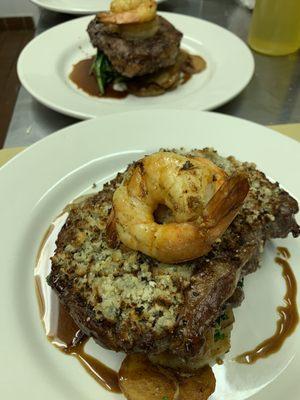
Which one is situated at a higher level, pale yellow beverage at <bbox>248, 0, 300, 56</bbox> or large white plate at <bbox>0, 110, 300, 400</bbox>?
pale yellow beverage at <bbox>248, 0, 300, 56</bbox>

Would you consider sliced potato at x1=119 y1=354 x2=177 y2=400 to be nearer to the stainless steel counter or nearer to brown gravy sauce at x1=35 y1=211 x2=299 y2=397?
brown gravy sauce at x1=35 y1=211 x2=299 y2=397

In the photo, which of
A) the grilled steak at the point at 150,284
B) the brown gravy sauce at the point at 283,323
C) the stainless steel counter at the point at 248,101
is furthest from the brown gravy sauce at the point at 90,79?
the brown gravy sauce at the point at 283,323

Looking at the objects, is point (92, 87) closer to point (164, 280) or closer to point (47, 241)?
point (47, 241)

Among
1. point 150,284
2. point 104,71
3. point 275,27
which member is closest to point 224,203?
point 150,284

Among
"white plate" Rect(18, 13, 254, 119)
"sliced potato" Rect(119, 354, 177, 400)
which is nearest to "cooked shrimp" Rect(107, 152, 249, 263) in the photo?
"sliced potato" Rect(119, 354, 177, 400)

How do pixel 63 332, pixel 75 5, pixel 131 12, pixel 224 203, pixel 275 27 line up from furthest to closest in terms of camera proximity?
1. pixel 75 5
2. pixel 275 27
3. pixel 131 12
4. pixel 63 332
5. pixel 224 203

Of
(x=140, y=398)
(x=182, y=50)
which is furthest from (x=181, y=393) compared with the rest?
(x=182, y=50)

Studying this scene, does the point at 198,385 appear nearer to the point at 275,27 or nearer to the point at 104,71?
the point at 104,71
